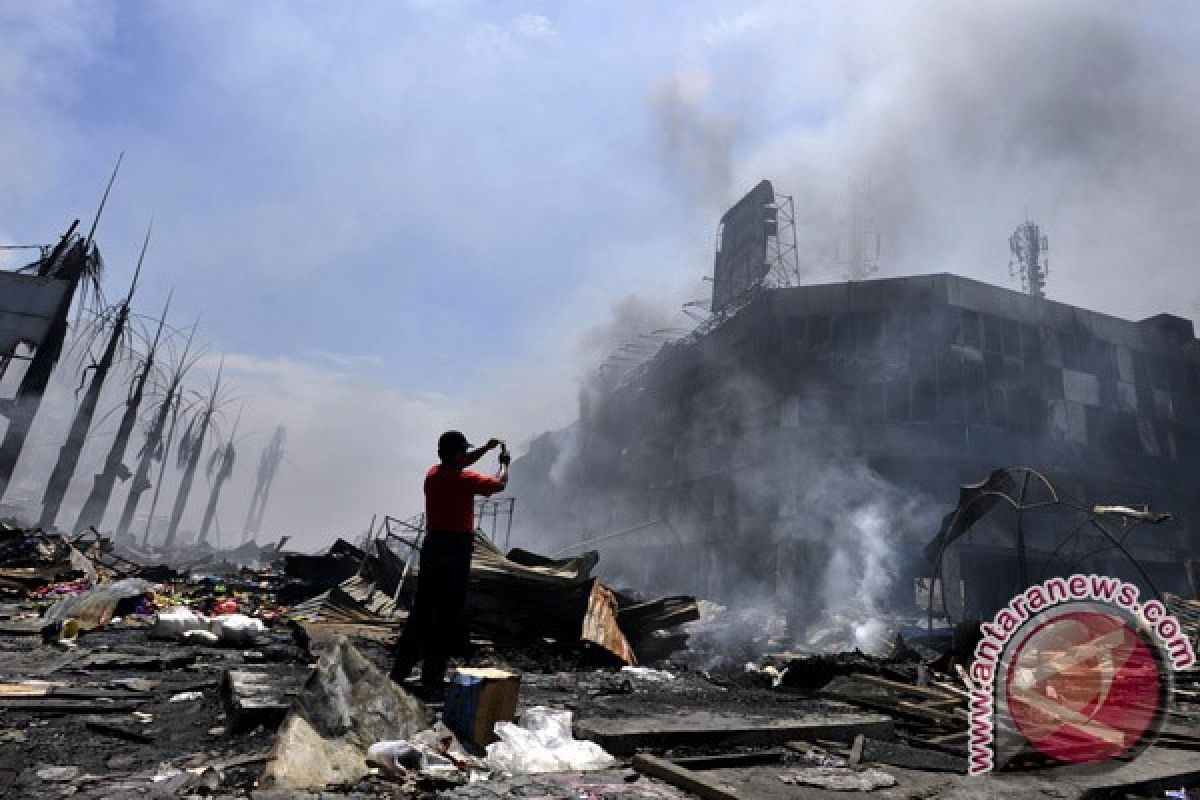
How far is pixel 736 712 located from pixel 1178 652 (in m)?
2.94

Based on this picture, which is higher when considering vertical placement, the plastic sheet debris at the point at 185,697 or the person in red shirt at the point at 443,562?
the person in red shirt at the point at 443,562

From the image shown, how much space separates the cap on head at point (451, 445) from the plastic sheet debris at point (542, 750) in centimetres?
221

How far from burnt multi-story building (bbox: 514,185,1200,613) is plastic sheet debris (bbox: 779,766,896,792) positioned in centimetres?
1902

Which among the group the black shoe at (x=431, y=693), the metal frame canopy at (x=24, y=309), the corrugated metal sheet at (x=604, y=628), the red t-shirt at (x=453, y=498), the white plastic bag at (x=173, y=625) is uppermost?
the metal frame canopy at (x=24, y=309)

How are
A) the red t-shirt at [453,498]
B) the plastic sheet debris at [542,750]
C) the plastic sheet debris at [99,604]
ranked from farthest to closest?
the plastic sheet debris at [99,604], the red t-shirt at [453,498], the plastic sheet debris at [542,750]

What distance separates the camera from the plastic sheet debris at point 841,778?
3391mm

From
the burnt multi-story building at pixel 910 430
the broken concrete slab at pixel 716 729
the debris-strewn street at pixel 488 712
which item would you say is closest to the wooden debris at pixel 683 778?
the debris-strewn street at pixel 488 712

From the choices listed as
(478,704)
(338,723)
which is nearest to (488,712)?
(478,704)

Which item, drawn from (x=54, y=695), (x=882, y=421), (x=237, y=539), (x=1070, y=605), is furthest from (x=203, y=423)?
(x=237, y=539)

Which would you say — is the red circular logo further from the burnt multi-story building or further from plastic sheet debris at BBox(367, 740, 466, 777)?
the burnt multi-story building

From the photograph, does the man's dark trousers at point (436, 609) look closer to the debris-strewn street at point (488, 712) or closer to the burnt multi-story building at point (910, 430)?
the debris-strewn street at point (488, 712)

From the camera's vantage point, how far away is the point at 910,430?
78.0 feet

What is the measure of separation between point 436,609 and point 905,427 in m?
22.7

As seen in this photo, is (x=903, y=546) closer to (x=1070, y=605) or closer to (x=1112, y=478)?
(x=1112, y=478)
